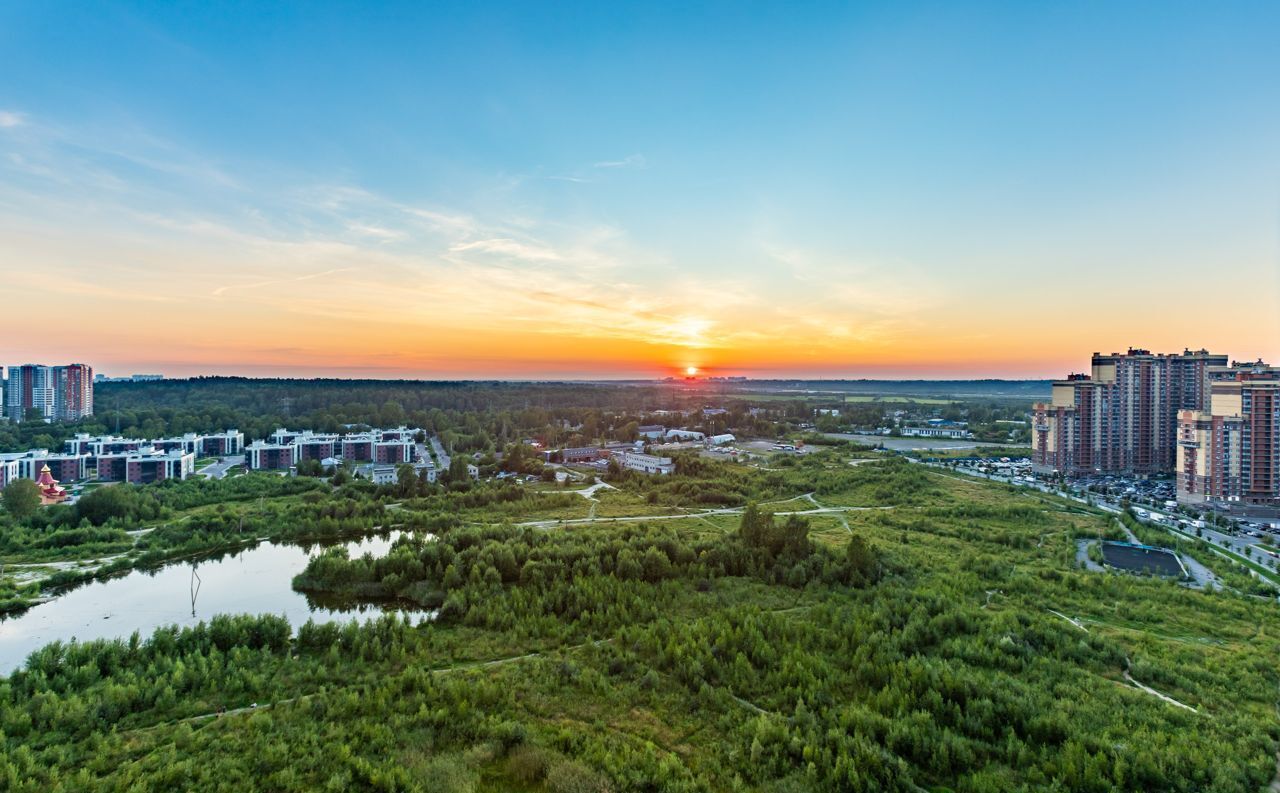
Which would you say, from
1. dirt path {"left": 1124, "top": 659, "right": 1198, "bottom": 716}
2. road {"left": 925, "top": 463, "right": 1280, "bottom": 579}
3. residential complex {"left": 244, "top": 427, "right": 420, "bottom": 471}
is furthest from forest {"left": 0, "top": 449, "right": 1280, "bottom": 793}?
residential complex {"left": 244, "top": 427, "right": 420, "bottom": 471}

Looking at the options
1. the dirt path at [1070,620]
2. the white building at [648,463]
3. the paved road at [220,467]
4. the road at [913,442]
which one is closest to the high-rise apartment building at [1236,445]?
the dirt path at [1070,620]

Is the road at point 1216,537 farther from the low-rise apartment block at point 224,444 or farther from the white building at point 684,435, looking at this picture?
the low-rise apartment block at point 224,444

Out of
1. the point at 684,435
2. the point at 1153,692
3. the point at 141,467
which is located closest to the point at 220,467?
the point at 141,467

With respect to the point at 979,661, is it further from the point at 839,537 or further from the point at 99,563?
the point at 99,563

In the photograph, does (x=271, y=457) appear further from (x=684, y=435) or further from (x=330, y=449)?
(x=684, y=435)

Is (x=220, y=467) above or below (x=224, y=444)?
below

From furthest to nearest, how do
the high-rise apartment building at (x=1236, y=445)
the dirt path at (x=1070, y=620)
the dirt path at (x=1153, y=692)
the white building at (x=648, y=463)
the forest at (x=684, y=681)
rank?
the white building at (x=648, y=463) → the high-rise apartment building at (x=1236, y=445) → the dirt path at (x=1070, y=620) → the dirt path at (x=1153, y=692) → the forest at (x=684, y=681)
